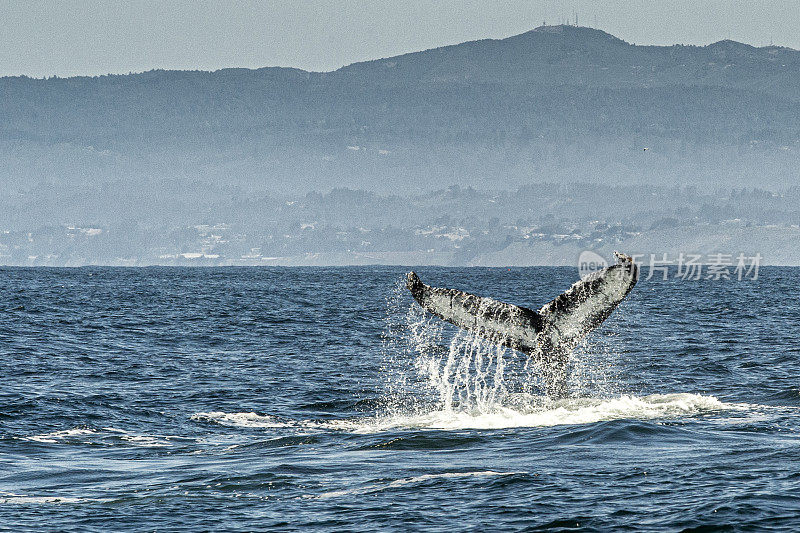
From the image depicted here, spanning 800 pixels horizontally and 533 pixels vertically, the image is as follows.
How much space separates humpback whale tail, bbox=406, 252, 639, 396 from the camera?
14023 mm

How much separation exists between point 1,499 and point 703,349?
909 inches

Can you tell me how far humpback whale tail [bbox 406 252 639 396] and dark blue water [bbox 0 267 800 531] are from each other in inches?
61.7

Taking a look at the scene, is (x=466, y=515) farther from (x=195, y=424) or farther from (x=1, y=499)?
(x=195, y=424)

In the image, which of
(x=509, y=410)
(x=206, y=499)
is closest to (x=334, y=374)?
(x=509, y=410)

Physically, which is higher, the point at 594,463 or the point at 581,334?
the point at 581,334

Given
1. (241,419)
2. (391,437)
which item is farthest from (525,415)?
(241,419)

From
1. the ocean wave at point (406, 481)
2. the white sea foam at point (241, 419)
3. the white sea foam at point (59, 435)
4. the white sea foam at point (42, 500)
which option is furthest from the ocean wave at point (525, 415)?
the white sea foam at point (42, 500)

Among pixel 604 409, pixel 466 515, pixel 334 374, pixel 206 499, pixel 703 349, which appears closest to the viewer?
pixel 466 515

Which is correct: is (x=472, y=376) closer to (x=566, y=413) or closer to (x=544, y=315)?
(x=566, y=413)

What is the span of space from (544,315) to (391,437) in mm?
3775

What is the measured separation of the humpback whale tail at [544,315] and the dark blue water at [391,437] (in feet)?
5.15

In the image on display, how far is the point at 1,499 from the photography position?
13320mm

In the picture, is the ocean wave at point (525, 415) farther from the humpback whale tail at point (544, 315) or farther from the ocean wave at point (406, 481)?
the ocean wave at point (406, 481)

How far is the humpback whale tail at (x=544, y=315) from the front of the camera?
14.0 meters
